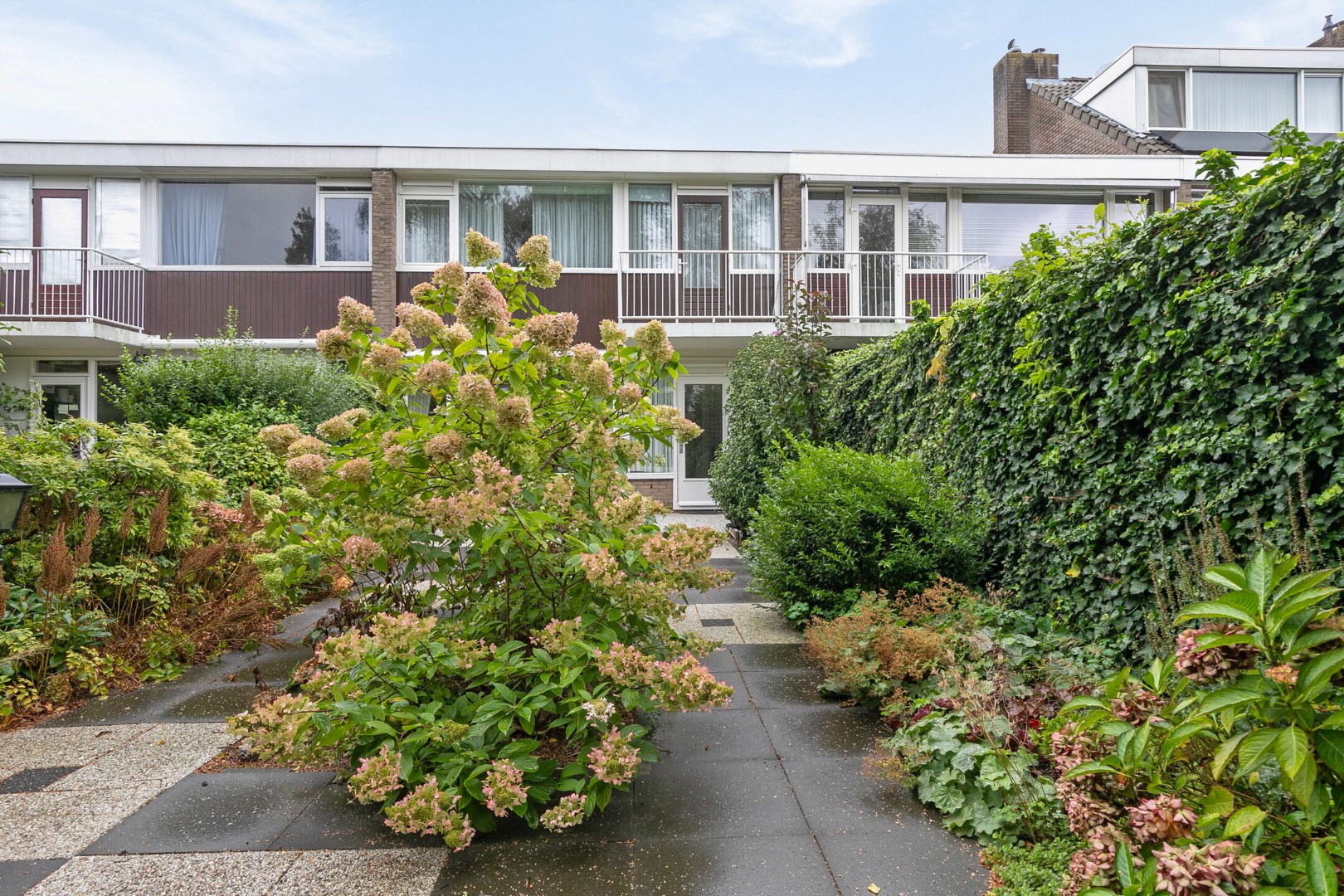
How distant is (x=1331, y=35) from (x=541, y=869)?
2300 cm

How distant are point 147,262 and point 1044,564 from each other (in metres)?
14.5

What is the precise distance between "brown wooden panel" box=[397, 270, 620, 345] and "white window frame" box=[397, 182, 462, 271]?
35cm

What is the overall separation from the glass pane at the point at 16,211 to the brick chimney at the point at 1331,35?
2615cm

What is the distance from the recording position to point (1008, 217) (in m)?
13.4

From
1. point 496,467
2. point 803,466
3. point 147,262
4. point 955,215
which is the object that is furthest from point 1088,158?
point 147,262

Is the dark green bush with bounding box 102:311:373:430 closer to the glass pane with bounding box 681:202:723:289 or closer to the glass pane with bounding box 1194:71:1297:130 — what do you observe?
the glass pane with bounding box 681:202:723:289

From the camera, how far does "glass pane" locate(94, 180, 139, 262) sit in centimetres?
1266

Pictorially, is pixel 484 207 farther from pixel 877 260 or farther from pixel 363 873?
pixel 363 873

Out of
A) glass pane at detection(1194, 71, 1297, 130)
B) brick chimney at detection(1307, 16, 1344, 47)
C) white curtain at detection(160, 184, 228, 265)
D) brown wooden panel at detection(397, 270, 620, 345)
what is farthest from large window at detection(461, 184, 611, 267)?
brick chimney at detection(1307, 16, 1344, 47)

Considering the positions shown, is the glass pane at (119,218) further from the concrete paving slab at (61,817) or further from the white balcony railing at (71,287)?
the concrete paving slab at (61,817)

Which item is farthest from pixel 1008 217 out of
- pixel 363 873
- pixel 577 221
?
pixel 363 873

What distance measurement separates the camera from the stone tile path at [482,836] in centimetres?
226

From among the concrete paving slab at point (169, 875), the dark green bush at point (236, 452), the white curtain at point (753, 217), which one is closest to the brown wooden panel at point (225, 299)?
the dark green bush at point (236, 452)

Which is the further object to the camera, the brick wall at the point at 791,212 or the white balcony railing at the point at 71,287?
the brick wall at the point at 791,212
